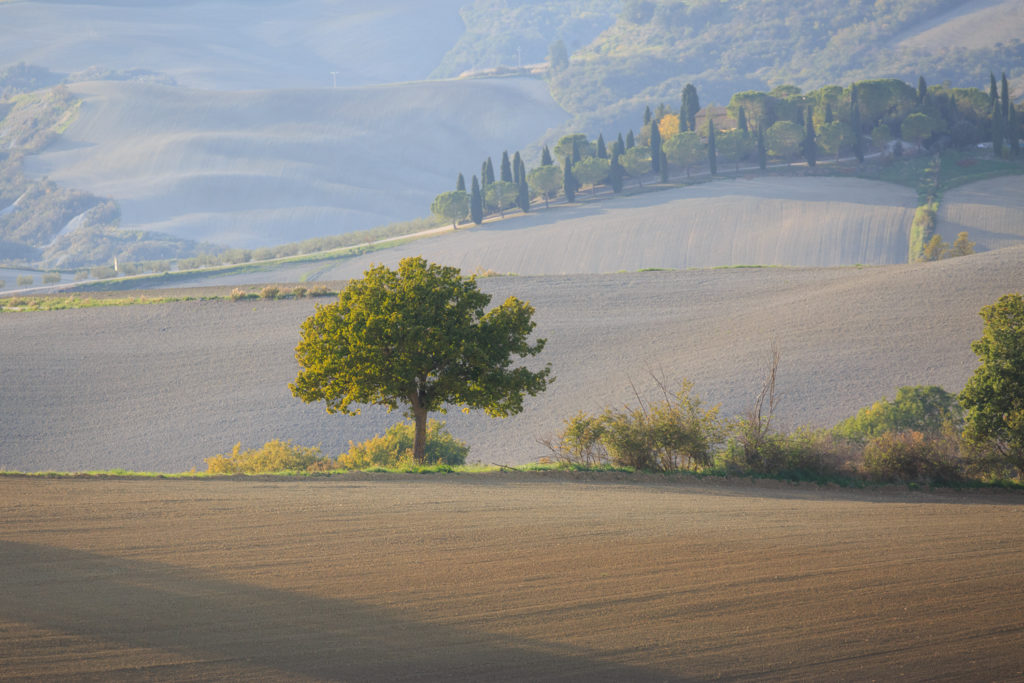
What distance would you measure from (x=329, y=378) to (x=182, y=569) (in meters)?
15.2

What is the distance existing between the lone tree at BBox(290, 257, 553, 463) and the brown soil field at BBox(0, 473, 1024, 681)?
825cm

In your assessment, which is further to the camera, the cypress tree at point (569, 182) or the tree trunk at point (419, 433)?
the cypress tree at point (569, 182)

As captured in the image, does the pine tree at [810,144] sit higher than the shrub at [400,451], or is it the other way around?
the pine tree at [810,144]

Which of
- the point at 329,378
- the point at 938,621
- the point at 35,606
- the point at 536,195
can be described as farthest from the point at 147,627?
the point at 536,195

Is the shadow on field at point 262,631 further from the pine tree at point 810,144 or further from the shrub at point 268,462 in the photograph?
the pine tree at point 810,144

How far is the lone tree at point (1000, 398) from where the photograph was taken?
26.3 meters

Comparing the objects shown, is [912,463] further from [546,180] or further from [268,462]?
[546,180]

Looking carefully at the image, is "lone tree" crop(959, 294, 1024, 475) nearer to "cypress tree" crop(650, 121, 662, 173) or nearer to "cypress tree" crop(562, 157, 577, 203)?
"cypress tree" crop(562, 157, 577, 203)

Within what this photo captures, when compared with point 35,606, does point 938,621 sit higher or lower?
lower

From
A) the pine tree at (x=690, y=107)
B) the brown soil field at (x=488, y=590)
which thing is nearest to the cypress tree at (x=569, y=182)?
the pine tree at (x=690, y=107)

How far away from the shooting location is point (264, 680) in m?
10.6

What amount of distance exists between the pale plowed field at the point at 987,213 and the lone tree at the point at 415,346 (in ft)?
296

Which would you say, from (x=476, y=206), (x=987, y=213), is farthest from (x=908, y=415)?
(x=476, y=206)

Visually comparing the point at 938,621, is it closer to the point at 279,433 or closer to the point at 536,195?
the point at 279,433
